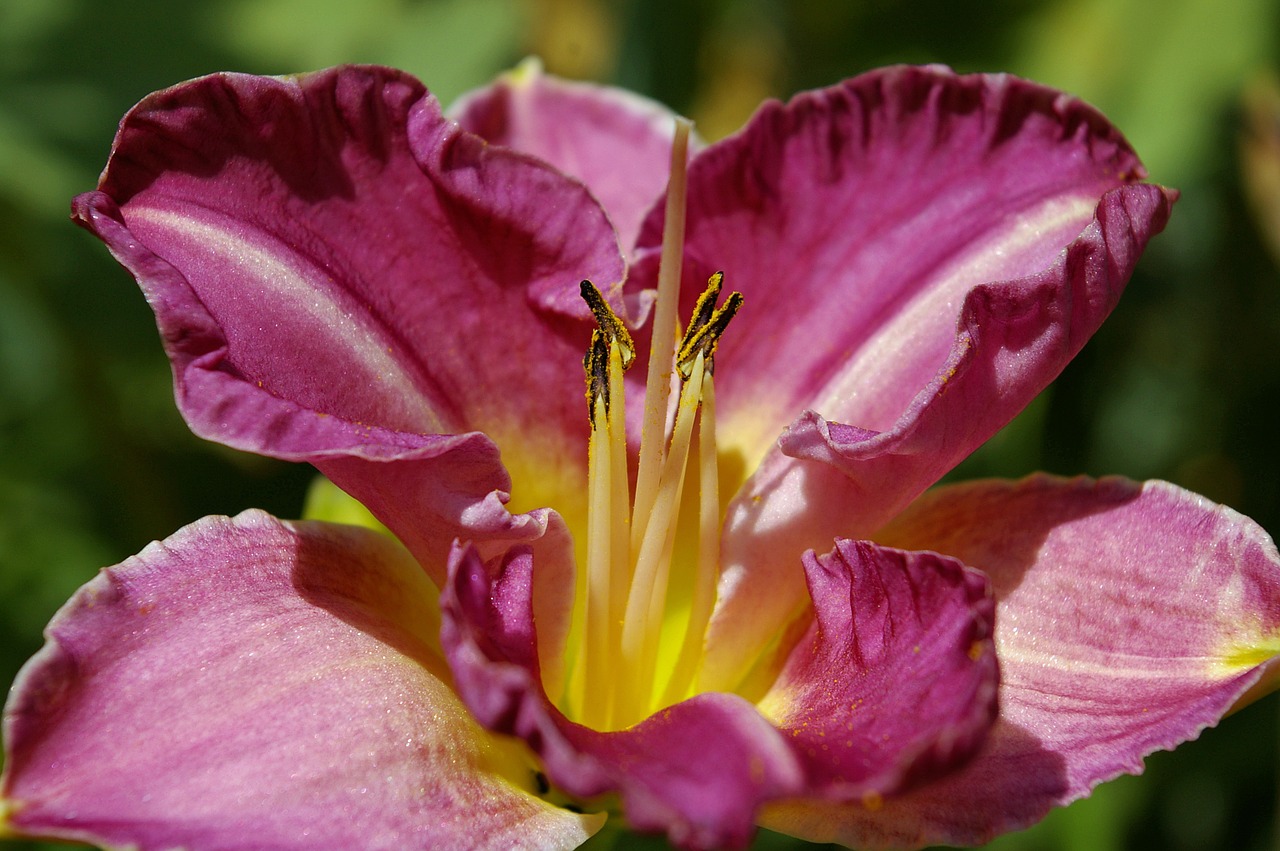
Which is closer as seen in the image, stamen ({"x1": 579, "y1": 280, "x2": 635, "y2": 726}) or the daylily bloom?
the daylily bloom

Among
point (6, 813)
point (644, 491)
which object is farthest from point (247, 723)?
point (644, 491)

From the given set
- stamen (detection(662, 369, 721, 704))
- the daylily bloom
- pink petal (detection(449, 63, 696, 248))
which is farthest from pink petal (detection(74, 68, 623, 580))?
pink petal (detection(449, 63, 696, 248))

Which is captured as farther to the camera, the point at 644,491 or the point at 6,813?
the point at 644,491

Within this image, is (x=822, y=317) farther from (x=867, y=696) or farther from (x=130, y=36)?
(x=130, y=36)

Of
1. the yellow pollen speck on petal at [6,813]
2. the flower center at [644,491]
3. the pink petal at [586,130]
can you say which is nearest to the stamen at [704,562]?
the flower center at [644,491]

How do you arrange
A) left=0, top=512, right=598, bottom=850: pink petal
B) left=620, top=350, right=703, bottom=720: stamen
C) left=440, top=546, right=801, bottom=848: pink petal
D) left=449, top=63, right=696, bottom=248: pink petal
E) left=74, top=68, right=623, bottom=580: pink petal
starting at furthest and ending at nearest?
left=449, top=63, right=696, bottom=248: pink petal → left=620, top=350, right=703, bottom=720: stamen → left=74, top=68, right=623, bottom=580: pink petal → left=0, top=512, right=598, bottom=850: pink petal → left=440, top=546, right=801, bottom=848: pink petal

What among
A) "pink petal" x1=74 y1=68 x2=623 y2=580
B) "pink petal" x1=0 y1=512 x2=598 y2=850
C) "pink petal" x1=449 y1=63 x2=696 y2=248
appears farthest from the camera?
"pink petal" x1=449 y1=63 x2=696 y2=248

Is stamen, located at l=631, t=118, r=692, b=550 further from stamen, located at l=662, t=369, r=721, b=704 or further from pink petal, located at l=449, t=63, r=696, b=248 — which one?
pink petal, located at l=449, t=63, r=696, b=248

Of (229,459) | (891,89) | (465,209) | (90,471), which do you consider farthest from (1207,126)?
(90,471)

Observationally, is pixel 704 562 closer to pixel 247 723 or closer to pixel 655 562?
pixel 655 562
